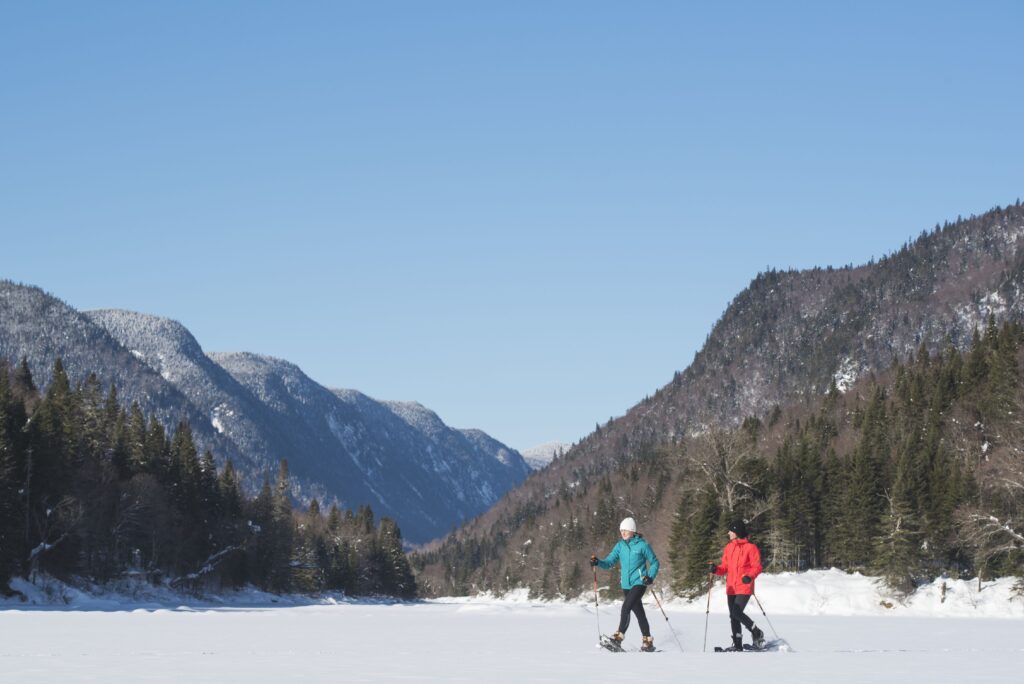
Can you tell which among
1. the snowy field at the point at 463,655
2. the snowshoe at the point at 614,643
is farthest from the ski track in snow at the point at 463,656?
the snowshoe at the point at 614,643

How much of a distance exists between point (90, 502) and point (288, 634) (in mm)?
48031

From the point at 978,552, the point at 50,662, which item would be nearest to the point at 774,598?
the point at 978,552

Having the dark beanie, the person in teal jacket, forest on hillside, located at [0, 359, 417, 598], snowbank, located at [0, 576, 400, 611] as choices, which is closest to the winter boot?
the dark beanie

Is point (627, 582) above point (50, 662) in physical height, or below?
above

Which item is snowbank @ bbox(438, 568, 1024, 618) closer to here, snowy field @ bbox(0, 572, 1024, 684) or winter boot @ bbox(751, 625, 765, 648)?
snowy field @ bbox(0, 572, 1024, 684)

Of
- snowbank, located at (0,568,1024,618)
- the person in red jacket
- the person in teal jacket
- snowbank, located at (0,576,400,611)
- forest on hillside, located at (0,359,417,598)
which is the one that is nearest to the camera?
the person in teal jacket

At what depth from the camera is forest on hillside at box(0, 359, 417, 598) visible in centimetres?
6581

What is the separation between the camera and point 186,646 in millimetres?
24391

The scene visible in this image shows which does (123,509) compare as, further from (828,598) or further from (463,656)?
(463,656)

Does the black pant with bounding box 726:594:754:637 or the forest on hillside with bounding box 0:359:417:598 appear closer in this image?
the black pant with bounding box 726:594:754:637

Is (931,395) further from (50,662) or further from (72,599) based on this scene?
(50,662)

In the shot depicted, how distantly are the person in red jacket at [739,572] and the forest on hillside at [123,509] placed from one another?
46575 millimetres

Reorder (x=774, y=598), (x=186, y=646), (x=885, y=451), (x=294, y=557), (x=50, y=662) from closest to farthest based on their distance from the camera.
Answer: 1. (x=50, y=662)
2. (x=186, y=646)
3. (x=774, y=598)
4. (x=885, y=451)
5. (x=294, y=557)

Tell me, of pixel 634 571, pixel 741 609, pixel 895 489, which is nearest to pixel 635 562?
pixel 634 571
